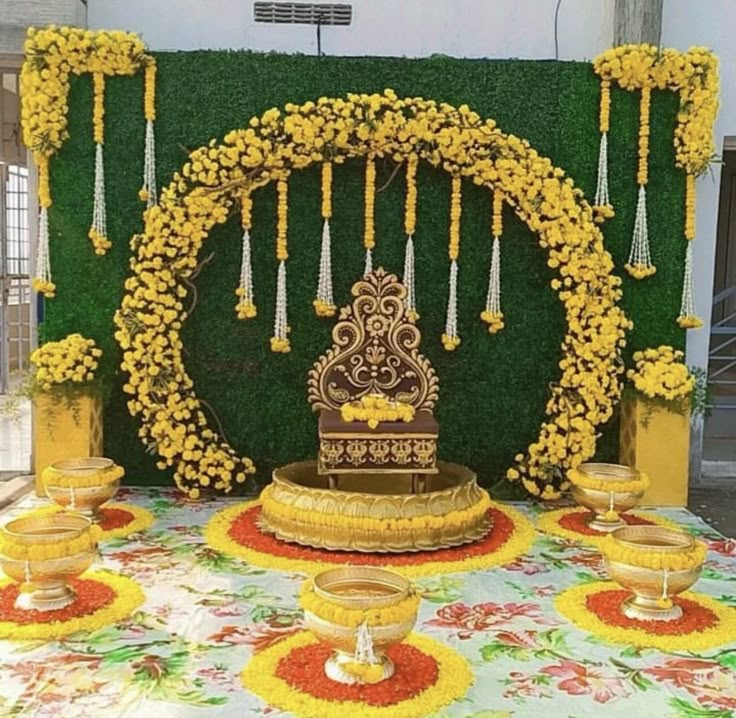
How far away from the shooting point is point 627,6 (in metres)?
5.20

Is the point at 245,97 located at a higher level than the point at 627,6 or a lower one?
lower

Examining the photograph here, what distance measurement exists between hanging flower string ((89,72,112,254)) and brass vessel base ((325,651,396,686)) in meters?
2.87

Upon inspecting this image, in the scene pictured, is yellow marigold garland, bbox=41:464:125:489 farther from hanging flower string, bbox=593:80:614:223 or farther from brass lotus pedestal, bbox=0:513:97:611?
hanging flower string, bbox=593:80:614:223

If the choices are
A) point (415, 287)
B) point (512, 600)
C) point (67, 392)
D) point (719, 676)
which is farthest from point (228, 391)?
point (719, 676)

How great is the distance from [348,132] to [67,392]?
6.36 ft

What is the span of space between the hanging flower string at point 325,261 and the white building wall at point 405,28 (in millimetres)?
973

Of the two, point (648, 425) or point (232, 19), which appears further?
point (232, 19)

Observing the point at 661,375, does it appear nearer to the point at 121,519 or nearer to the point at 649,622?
the point at 649,622

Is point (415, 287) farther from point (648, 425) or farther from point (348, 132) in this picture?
point (648, 425)

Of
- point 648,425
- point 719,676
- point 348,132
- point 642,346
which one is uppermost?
point 348,132

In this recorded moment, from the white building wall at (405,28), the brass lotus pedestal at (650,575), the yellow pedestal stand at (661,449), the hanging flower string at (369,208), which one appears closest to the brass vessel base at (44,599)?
the brass lotus pedestal at (650,575)

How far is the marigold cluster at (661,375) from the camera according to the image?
4773mm

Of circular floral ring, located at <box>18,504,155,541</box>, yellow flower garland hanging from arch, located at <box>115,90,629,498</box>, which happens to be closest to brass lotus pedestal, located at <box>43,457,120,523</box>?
circular floral ring, located at <box>18,504,155,541</box>

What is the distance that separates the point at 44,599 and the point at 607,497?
2430mm
